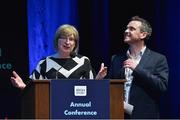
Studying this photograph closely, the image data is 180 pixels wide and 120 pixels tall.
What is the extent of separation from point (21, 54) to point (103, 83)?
2709 millimetres

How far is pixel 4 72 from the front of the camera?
220 inches

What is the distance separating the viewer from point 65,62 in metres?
3.97

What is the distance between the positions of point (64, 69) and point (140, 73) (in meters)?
0.52

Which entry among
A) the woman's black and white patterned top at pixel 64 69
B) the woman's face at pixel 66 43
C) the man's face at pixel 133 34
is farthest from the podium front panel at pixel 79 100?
the man's face at pixel 133 34

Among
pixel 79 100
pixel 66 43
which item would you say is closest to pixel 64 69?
pixel 66 43

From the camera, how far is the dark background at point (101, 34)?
5.63 metres

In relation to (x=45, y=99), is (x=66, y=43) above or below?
above

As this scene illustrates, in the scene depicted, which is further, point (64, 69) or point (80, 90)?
point (64, 69)

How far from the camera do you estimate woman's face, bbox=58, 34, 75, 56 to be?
3.95 metres

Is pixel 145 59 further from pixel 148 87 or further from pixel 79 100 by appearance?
pixel 79 100

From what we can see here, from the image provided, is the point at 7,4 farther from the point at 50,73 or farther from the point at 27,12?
the point at 50,73

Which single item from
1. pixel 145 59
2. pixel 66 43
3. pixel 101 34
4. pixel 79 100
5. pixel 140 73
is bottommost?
pixel 79 100

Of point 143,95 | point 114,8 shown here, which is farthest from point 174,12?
point 143,95

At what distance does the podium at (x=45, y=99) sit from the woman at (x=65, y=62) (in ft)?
2.57
